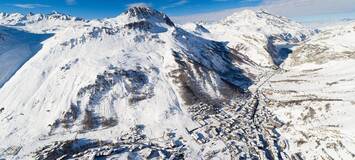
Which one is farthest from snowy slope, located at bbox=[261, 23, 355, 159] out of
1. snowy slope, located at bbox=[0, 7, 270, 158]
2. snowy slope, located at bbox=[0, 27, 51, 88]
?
snowy slope, located at bbox=[0, 27, 51, 88]

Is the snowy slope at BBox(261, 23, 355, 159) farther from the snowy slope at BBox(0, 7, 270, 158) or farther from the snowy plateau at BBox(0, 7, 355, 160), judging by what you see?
the snowy slope at BBox(0, 7, 270, 158)

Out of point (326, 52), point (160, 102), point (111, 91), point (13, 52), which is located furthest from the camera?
point (326, 52)

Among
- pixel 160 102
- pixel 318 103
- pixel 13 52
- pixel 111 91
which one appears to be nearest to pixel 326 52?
pixel 318 103

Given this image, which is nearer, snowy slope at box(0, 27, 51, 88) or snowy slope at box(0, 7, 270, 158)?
snowy slope at box(0, 7, 270, 158)

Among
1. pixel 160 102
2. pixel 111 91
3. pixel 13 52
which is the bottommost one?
pixel 160 102

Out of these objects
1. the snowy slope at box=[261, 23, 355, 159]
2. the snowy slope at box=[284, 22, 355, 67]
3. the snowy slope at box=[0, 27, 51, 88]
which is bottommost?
the snowy slope at box=[261, 23, 355, 159]

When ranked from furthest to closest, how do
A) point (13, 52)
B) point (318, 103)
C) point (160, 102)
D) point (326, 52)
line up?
point (326, 52) < point (13, 52) < point (160, 102) < point (318, 103)

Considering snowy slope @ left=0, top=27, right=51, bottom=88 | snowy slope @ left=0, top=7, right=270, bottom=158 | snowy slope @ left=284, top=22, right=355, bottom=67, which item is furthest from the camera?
snowy slope @ left=284, top=22, right=355, bottom=67

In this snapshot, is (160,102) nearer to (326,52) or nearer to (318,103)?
(318,103)

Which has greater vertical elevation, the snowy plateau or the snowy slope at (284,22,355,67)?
the snowy slope at (284,22,355,67)
